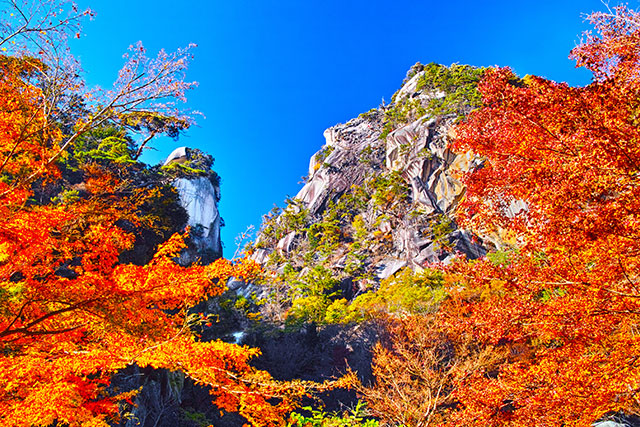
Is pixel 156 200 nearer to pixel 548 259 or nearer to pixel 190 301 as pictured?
pixel 190 301

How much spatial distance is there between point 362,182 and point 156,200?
97.4ft

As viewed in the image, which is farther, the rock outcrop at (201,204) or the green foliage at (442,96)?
the green foliage at (442,96)

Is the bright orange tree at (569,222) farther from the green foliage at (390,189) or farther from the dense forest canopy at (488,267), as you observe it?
the green foliage at (390,189)

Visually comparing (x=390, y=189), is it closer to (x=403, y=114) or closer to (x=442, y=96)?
(x=403, y=114)

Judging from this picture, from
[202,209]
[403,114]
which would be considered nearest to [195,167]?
[202,209]

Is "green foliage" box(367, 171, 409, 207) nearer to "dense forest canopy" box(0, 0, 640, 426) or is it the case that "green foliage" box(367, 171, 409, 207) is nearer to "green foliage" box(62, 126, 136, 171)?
"green foliage" box(62, 126, 136, 171)

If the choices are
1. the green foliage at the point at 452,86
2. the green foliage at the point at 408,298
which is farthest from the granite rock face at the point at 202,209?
the green foliage at the point at 452,86

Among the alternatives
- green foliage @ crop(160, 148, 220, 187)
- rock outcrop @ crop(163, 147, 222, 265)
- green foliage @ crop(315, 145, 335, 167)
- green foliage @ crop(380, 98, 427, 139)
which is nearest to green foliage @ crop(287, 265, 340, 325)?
rock outcrop @ crop(163, 147, 222, 265)

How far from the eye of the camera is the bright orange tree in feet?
12.0

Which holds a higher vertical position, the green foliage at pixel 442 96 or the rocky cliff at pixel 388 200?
the green foliage at pixel 442 96

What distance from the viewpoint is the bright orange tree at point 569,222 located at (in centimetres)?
366

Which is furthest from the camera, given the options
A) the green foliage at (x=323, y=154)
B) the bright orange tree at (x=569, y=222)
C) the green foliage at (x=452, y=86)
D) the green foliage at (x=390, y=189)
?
the green foliage at (x=323, y=154)

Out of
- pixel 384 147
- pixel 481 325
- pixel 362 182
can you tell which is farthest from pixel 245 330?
pixel 384 147

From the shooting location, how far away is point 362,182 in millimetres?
44031
